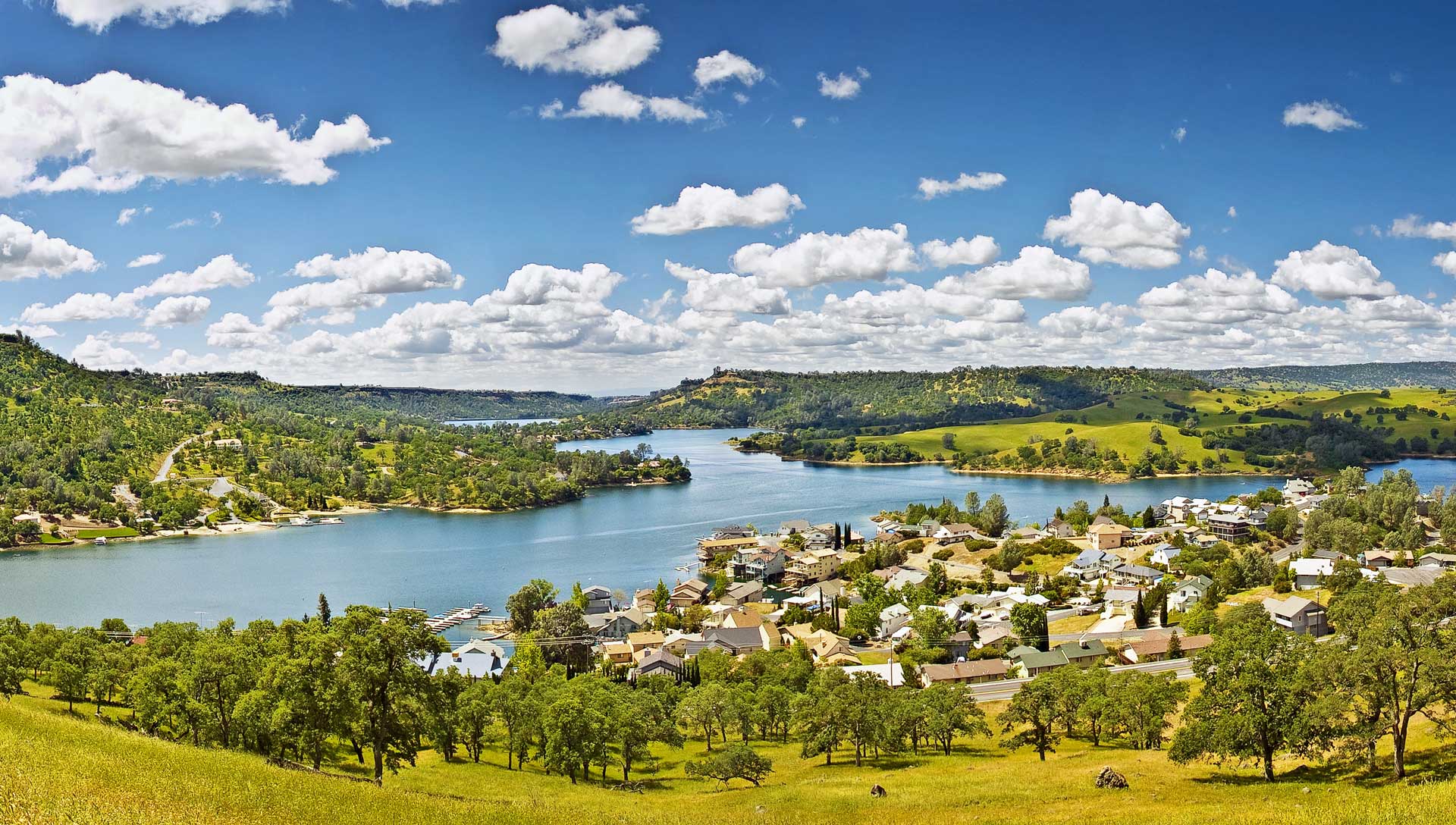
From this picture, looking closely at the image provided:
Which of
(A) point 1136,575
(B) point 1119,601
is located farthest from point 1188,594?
(A) point 1136,575

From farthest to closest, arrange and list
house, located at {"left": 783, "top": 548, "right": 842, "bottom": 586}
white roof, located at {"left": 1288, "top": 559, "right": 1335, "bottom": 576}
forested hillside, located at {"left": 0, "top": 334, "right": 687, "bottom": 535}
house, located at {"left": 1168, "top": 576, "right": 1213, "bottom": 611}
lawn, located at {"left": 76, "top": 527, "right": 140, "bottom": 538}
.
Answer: forested hillside, located at {"left": 0, "top": 334, "right": 687, "bottom": 535}, lawn, located at {"left": 76, "top": 527, "right": 140, "bottom": 538}, house, located at {"left": 783, "top": 548, "right": 842, "bottom": 586}, white roof, located at {"left": 1288, "top": 559, "right": 1335, "bottom": 576}, house, located at {"left": 1168, "top": 576, "right": 1213, "bottom": 611}

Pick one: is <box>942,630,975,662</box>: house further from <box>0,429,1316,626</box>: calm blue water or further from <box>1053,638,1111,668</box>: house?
<box>0,429,1316,626</box>: calm blue water

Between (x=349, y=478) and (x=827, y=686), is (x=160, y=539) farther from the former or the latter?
(x=827, y=686)

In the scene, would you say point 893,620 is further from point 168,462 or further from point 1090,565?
point 168,462

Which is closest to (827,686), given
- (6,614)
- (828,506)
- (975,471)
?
(6,614)

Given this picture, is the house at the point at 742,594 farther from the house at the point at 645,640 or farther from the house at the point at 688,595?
the house at the point at 645,640

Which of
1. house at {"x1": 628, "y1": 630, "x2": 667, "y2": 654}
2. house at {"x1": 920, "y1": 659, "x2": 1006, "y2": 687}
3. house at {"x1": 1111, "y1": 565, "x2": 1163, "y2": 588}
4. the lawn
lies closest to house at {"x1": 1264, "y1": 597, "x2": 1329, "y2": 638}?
house at {"x1": 1111, "y1": 565, "x2": 1163, "y2": 588}

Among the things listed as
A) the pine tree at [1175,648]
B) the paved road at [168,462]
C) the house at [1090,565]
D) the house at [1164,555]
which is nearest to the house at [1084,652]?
the pine tree at [1175,648]
